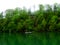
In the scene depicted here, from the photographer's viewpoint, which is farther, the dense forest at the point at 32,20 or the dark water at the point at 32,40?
the dense forest at the point at 32,20

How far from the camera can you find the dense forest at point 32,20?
4112 centimetres

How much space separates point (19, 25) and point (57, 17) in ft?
26.2

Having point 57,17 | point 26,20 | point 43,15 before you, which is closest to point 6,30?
point 26,20

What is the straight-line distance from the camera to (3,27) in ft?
141

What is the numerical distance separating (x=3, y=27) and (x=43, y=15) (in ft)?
28.6

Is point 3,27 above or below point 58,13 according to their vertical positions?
below

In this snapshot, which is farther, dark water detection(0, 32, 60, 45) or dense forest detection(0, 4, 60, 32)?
dense forest detection(0, 4, 60, 32)

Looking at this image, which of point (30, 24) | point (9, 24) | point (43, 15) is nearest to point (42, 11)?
point (43, 15)

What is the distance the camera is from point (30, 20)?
4231cm

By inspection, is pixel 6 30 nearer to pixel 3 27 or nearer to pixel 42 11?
pixel 3 27

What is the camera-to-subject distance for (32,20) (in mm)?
42906

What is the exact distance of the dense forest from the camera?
135 ft

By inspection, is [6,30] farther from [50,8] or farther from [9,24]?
[50,8]

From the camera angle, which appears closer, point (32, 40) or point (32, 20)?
point (32, 40)
